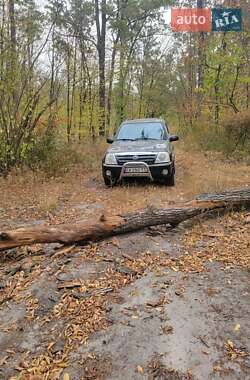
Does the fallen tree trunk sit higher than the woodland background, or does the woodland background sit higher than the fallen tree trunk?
the woodland background

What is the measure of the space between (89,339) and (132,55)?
21.9m

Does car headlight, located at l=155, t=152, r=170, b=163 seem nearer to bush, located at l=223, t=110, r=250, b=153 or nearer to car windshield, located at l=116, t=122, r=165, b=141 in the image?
car windshield, located at l=116, t=122, r=165, b=141

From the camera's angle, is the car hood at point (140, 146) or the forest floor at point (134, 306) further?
the car hood at point (140, 146)

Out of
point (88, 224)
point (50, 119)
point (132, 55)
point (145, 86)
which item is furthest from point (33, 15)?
point (145, 86)

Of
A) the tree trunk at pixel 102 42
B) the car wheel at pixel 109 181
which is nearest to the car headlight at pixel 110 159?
the car wheel at pixel 109 181

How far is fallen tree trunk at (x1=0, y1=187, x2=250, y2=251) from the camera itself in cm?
448

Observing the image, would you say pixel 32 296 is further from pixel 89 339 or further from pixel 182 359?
pixel 182 359

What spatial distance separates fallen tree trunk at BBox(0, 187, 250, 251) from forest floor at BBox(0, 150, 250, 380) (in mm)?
146

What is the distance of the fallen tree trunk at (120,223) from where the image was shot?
4477 mm

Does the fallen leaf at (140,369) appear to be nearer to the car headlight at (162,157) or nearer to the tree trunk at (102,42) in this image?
the car headlight at (162,157)

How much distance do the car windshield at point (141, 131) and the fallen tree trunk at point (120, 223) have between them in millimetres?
A: 3423

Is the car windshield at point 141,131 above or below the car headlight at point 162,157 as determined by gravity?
above

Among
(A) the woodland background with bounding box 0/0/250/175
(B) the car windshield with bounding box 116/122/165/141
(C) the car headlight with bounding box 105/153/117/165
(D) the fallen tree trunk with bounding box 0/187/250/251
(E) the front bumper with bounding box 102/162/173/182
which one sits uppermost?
(A) the woodland background with bounding box 0/0/250/175

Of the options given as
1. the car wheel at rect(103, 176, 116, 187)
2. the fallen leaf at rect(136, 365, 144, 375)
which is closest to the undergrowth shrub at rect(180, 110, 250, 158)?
the car wheel at rect(103, 176, 116, 187)
